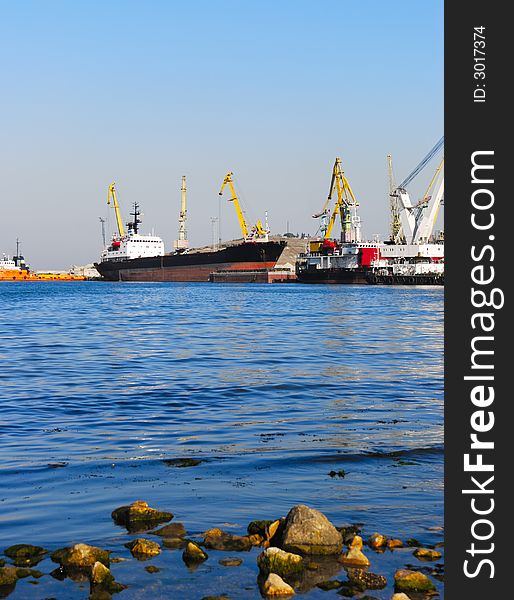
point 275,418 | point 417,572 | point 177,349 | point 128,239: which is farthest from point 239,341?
point 128,239

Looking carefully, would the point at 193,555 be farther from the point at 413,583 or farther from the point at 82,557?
the point at 413,583

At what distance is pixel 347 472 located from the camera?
13289 millimetres

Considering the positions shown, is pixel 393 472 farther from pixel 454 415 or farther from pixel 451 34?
pixel 451 34

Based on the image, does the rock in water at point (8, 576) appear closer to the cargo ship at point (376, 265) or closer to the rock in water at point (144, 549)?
the rock in water at point (144, 549)

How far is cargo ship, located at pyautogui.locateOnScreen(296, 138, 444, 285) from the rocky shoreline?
13024cm

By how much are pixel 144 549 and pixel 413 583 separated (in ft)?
10.4

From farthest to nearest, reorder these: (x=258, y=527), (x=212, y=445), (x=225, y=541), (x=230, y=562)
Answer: (x=212, y=445)
(x=258, y=527)
(x=225, y=541)
(x=230, y=562)

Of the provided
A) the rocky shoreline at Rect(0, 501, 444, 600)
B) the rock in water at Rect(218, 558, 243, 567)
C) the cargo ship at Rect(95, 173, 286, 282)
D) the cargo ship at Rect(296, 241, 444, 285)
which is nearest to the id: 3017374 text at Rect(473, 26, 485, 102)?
the rocky shoreline at Rect(0, 501, 444, 600)

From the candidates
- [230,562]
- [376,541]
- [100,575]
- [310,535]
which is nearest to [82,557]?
[100,575]

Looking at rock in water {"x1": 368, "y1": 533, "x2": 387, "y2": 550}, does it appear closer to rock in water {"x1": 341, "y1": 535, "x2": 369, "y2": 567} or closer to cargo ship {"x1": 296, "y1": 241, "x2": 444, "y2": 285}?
rock in water {"x1": 341, "y1": 535, "x2": 369, "y2": 567}

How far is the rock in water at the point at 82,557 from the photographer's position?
888cm

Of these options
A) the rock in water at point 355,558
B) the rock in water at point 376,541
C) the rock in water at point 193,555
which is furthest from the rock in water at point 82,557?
the rock in water at point 376,541

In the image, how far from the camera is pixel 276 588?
26.9 feet

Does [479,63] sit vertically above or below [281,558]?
above
